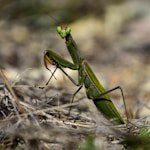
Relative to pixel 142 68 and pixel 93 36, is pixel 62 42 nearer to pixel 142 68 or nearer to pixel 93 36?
pixel 93 36

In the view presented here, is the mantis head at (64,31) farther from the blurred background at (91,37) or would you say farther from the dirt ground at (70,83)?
the blurred background at (91,37)

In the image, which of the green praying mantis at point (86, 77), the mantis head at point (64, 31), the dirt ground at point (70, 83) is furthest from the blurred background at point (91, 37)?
the mantis head at point (64, 31)

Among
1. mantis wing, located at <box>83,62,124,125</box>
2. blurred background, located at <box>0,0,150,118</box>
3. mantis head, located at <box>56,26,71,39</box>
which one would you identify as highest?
blurred background, located at <box>0,0,150,118</box>

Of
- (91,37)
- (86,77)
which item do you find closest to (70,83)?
(86,77)

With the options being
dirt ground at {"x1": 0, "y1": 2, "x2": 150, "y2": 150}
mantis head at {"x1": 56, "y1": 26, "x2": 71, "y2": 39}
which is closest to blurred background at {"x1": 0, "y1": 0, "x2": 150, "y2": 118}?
dirt ground at {"x1": 0, "y1": 2, "x2": 150, "y2": 150}

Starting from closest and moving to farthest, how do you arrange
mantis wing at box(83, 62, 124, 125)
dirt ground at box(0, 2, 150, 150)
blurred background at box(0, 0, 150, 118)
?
dirt ground at box(0, 2, 150, 150)
mantis wing at box(83, 62, 124, 125)
blurred background at box(0, 0, 150, 118)

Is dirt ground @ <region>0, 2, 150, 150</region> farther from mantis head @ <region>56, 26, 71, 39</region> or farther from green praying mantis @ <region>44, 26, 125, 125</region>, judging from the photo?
mantis head @ <region>56, 26, 71, 39</region>
